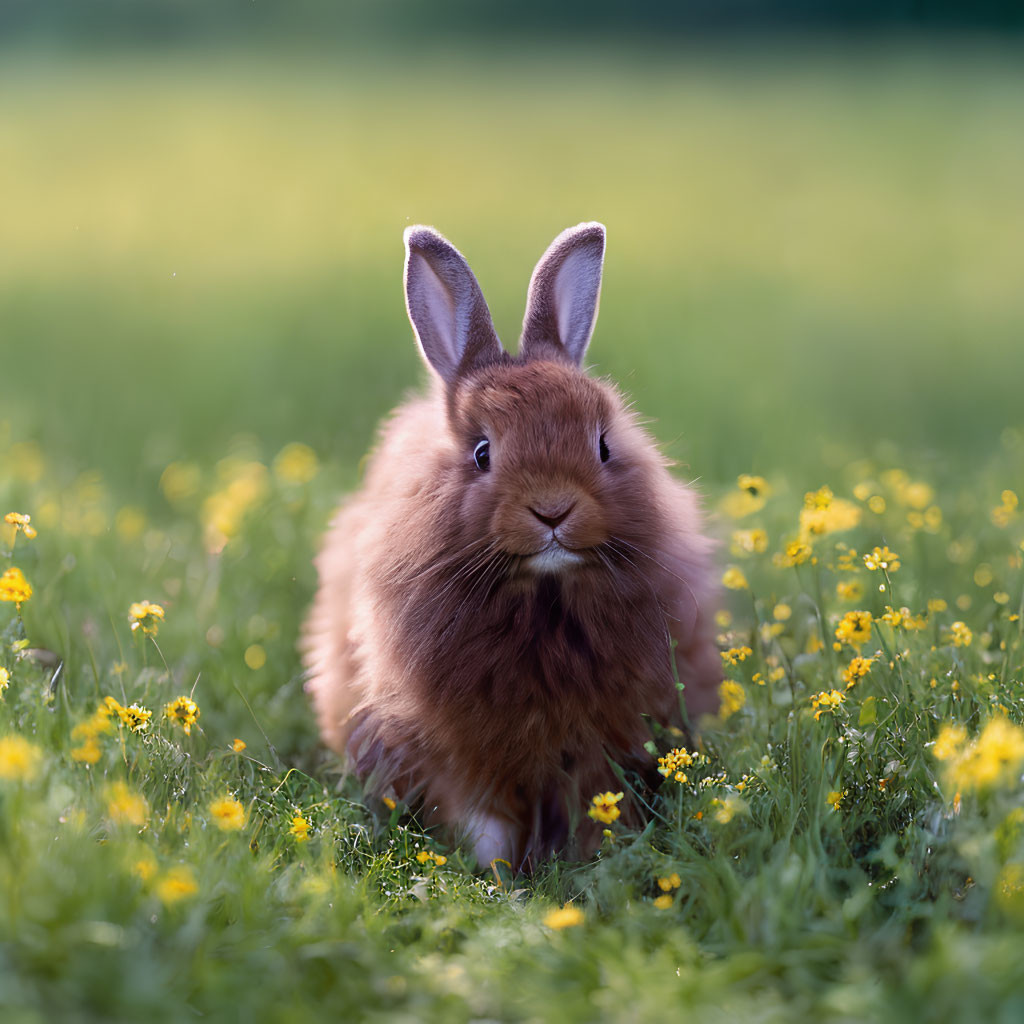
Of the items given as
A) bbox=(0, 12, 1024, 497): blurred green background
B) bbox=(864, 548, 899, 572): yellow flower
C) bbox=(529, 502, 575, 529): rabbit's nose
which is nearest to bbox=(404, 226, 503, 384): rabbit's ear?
bbox=(529, 502, 575, 529): rabbit's nose

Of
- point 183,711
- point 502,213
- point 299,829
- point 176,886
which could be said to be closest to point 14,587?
point 183,711

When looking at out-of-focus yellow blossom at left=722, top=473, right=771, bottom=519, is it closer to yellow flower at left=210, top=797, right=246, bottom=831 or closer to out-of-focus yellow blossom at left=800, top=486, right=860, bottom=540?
out-of-focus yellow blossom at left=800, top=486, right=860, bottom=540

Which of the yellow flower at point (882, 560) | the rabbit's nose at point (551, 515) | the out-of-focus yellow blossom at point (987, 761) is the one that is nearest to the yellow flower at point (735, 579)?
the yellow flower at point (882, 560)

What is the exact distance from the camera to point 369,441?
22.5 feet

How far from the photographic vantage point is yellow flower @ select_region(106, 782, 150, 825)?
2.72 m

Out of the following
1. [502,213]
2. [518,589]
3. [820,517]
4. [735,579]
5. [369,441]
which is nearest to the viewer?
[518,589]

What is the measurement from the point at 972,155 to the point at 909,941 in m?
11.5

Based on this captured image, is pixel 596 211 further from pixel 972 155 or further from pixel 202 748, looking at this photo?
pixel 202 748

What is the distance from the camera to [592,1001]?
95.1 inches

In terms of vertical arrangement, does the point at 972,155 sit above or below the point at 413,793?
above

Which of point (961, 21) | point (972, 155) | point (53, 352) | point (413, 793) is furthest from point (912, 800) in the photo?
point (961, 21)

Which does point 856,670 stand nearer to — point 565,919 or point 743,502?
point 565,919

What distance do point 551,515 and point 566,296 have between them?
109cm

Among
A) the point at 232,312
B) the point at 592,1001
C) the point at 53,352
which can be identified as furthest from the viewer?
the point at 232,312
